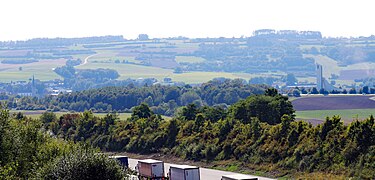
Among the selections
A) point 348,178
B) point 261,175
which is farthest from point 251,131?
point 348,178

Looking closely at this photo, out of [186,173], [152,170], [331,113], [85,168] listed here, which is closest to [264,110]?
[152,170]

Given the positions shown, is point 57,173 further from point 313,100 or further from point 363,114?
point 313,100

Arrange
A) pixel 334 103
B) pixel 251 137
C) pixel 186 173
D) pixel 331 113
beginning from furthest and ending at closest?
pixel 334 103, pixel 331 113, pixel 251 137, pixel 186 173

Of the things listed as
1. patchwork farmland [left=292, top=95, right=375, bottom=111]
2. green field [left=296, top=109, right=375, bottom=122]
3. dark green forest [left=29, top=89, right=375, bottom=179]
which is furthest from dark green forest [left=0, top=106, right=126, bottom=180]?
patchwork farmland [left=292, top=95, right=375, bottom=111]

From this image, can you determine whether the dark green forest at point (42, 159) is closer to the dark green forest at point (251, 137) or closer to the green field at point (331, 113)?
the dark green forest at point (251, 137)

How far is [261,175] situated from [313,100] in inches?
4222

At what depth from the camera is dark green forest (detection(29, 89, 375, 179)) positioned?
241ft

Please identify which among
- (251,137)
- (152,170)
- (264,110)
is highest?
(264,110)

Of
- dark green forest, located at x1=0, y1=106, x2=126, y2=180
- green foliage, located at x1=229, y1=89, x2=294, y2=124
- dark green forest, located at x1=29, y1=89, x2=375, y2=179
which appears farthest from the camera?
green foliage, located at x1=229, y1=89, x2=294, y2=124

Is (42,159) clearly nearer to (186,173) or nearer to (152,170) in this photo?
(186,173)

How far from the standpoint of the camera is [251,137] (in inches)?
3588

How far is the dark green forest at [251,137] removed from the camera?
7356cm

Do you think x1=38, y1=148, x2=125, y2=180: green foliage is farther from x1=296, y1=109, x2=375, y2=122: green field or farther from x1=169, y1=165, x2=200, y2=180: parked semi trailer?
x1=296, y1=109, x2=375, y2=122: green field

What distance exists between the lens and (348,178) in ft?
221
